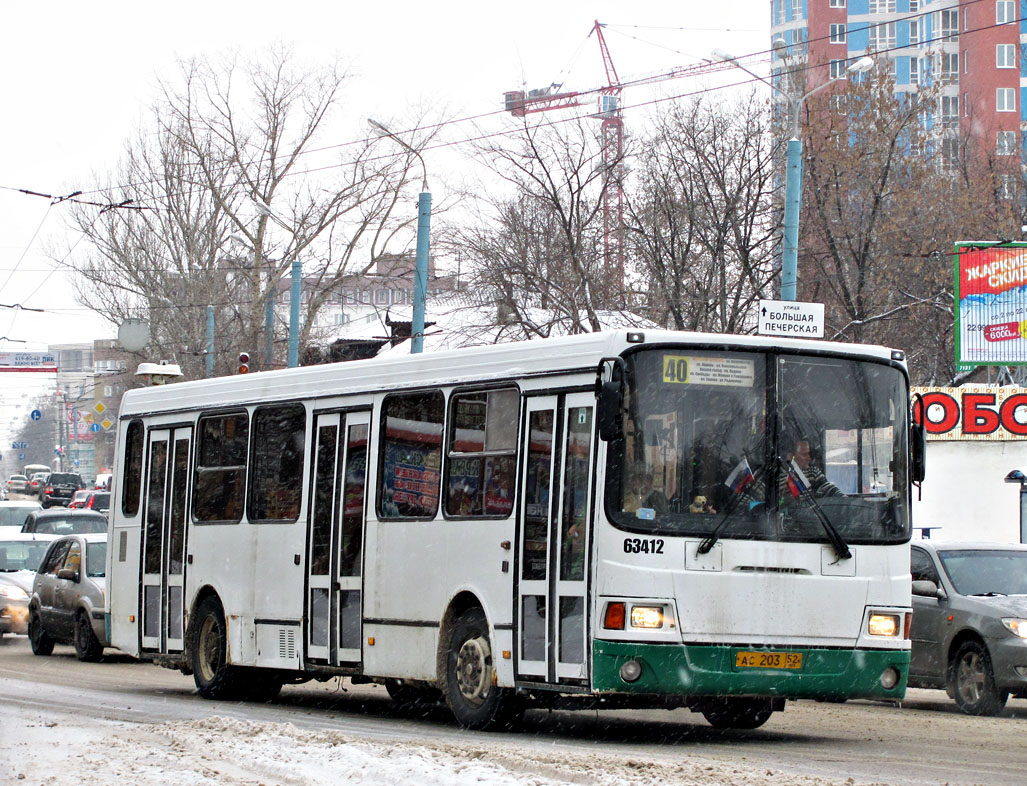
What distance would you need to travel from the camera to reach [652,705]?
406 inches

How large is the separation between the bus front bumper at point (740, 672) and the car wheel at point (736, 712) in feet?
1.49

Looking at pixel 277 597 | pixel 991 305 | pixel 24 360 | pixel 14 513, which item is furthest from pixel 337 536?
pixel 24 360

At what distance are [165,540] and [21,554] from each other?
10.0 meters

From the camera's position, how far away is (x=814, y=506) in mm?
10312

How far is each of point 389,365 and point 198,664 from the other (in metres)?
4.02

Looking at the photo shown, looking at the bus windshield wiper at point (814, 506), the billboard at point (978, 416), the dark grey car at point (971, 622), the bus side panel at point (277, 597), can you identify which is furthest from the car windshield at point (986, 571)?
the billboard at point (978, 416)

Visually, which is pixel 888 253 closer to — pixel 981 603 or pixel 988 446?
pixel 988 446

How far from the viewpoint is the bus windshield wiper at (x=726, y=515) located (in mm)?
9945

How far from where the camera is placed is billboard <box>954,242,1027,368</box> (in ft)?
100

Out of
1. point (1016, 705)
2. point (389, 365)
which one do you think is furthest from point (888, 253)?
point (389, 365)

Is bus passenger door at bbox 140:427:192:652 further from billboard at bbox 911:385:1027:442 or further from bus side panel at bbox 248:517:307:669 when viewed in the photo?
billboard at bbox 911:385:1027:442

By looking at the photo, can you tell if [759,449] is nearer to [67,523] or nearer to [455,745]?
[455,745]

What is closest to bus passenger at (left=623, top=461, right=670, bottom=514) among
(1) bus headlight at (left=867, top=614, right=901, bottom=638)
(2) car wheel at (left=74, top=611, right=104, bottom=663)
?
(1) bus headlight at (left=867, top=614, right=901, bottom=638)

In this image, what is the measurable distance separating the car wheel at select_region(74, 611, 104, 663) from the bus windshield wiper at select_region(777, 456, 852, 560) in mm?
11752
